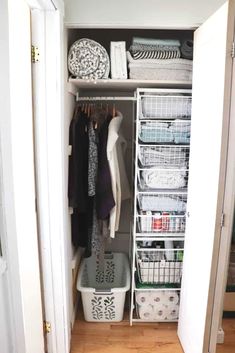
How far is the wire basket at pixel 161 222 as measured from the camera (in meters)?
1.86

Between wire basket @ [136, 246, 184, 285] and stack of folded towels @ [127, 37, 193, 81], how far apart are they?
1.23m

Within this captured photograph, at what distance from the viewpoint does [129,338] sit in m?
1.93

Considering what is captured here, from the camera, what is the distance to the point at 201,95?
4.89ft

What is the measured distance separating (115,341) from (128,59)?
1.98 metres

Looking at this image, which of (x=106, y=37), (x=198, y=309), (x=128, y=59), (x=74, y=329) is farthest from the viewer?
(x=106, y=37)

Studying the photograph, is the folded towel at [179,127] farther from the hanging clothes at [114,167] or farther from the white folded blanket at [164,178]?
the hanging clothes at [114,167]

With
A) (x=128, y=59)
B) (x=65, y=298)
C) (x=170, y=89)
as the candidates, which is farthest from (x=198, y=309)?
(x=128, y=59)

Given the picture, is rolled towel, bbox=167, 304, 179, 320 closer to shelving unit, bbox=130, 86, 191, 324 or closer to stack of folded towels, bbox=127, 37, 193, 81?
shelving unit, bbox=130, 86, 191, 324

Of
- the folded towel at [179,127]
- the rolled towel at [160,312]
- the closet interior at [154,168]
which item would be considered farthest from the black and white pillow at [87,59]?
the rolled towel at [160,312]

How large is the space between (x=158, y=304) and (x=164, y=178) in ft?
3.26

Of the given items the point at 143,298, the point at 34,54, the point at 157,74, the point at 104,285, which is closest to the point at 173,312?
the point at 143,298

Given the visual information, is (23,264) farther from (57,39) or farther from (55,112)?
(57,39)

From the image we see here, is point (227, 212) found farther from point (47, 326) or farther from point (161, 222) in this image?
point (47, 326)

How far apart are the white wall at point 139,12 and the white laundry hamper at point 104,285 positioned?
1814 millimetres
